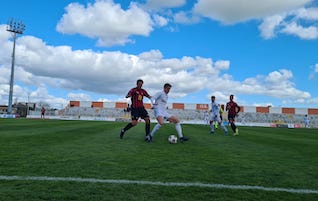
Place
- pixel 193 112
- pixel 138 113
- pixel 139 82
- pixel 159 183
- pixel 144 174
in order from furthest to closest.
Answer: pixel 193 112, pixel 138 113, pixel 139 82, pixel 144 174, pixel 159 183

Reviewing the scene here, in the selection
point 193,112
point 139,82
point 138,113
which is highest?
point 139,82

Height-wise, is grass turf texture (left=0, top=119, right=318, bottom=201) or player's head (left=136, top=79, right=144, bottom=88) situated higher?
player's head (left=136, top=79, right=144, bottom=88)

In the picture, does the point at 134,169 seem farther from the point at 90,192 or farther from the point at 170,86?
the point at 170,86

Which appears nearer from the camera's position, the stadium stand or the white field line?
the white field line

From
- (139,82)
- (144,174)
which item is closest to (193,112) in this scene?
(139,82)

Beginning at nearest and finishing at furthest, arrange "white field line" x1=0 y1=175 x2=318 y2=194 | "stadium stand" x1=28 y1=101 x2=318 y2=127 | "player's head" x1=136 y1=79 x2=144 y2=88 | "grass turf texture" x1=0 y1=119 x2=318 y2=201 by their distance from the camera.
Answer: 1. "grass turf texture" x1=0 y1=119 x2=318 y2=201
2. "white field line" x1=0 y1=175 x2=318 y2=194
3. "player's head" x1=136 y1=79 x2=144 y2=88
4. "stadium stand" x1=28 y1=101 x2=318 y2=127

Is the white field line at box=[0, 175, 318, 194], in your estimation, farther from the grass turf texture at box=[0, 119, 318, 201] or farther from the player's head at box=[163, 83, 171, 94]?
the player's head at box=[163, 83, 171, 94]

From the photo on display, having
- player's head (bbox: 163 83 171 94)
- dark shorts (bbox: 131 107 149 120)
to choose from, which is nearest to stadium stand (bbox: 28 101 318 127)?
dark shorts (bbox: 131 107 149 120)

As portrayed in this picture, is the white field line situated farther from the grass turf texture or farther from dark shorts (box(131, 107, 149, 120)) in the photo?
dark shorts (box(131, 107, 149, 120))

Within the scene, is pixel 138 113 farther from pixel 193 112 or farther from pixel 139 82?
pixel 193 112

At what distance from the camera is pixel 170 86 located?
9.33 metres

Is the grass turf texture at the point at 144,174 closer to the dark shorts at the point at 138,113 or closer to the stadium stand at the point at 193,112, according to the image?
the dark shorts at the point at 138,113

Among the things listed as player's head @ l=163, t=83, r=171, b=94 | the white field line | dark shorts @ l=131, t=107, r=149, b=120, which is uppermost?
player's head @ l=163, t=83, r=171, b=94

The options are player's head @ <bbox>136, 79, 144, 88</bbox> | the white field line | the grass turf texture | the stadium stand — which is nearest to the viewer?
the grass turf texture
